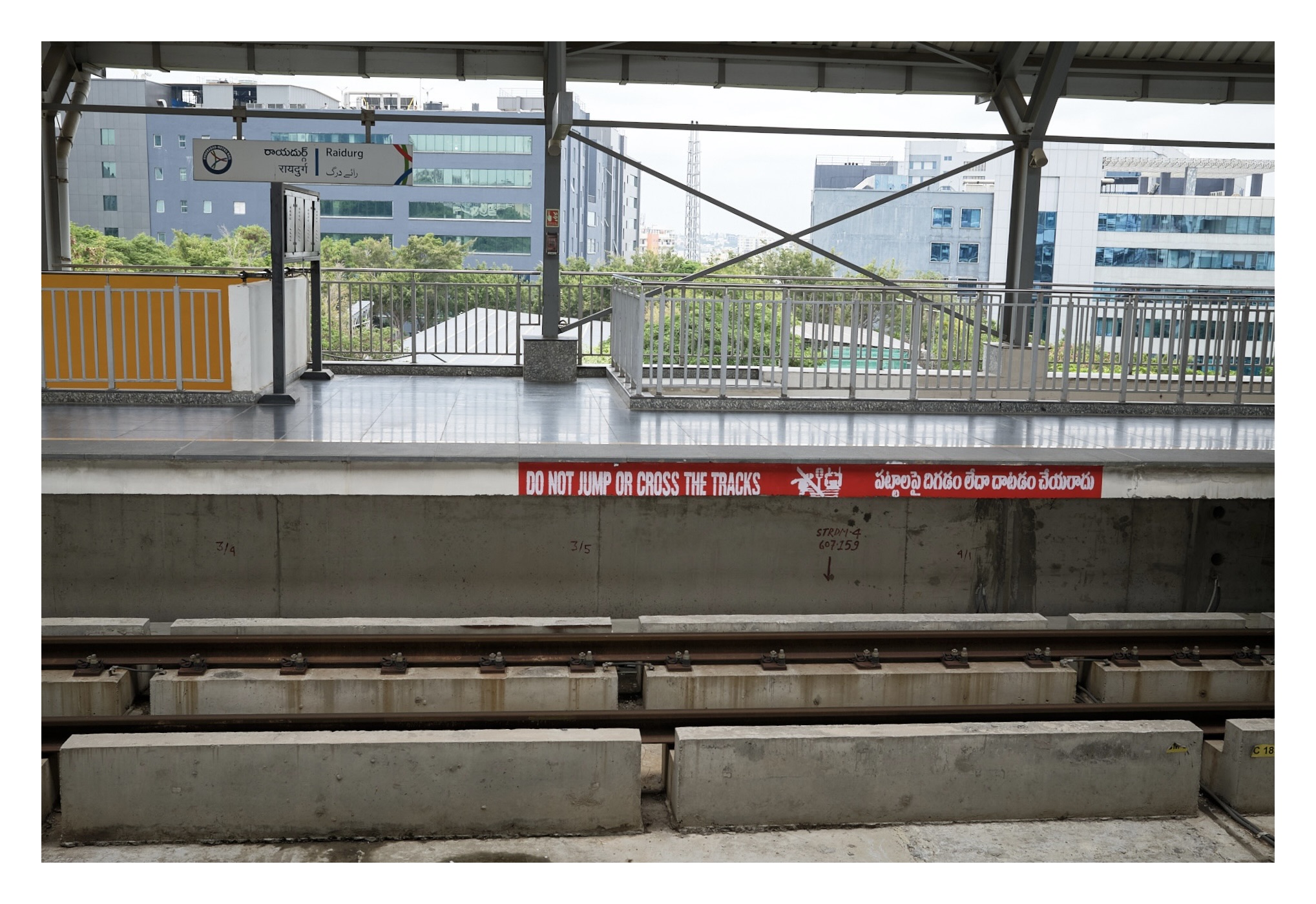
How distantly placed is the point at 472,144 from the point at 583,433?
95.9 metres

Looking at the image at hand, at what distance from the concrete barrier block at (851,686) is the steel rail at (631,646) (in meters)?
0.26

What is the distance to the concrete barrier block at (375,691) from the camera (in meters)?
7.68

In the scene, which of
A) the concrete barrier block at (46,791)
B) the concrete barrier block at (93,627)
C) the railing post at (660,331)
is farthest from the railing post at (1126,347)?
the concrete barrier block at (46,791)

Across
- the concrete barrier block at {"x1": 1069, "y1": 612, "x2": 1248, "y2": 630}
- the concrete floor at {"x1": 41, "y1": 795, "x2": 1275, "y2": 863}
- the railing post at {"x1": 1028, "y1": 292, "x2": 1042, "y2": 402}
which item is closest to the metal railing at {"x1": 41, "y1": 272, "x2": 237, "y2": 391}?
the concrete floor at {"x1": 41, "y1": 795, "x2": 1275, "y2": 863}

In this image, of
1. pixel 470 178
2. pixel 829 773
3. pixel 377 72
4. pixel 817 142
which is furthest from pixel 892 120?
pixel 829 773

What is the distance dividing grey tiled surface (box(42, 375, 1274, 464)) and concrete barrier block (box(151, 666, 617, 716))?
1639 mm

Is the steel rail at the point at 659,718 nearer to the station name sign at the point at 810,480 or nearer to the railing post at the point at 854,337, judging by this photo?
the station name sign at the point at 810,480

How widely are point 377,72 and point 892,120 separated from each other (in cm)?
14178

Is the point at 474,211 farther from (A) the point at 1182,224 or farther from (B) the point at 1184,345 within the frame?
(B) the point at 1184,345

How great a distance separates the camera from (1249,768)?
22.7 ft

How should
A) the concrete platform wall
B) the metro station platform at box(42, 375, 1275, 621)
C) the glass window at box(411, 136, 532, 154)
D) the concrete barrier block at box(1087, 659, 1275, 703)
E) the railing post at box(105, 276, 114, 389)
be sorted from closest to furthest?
the concrete barrier block at box(1087, 659, 1275, 703), the metro station platform at box(42, 375, 1275, 621), the concrete platform wall, the railing post at box(105, 276, 114, 389), the glass window at box(411, 136, 532, 154)

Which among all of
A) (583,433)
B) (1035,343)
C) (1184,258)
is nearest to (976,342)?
(1035,343)

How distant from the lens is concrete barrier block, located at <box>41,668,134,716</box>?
7.57m

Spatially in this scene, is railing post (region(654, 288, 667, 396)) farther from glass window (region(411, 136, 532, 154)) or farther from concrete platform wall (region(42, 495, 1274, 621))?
glass window (region(411, 136, 532, 154))
